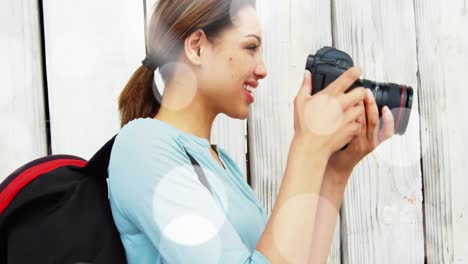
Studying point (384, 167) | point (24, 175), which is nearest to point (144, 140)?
point (24, 175)

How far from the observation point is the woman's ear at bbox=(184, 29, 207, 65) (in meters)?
1.02

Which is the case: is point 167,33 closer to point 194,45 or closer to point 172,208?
point 194,45

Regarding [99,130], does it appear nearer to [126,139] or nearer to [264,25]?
[126,139]

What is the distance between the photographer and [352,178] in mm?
1285

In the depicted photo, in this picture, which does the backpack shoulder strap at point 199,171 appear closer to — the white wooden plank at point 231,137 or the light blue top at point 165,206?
the light blue top at point 165,206

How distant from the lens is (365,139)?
1052 mm

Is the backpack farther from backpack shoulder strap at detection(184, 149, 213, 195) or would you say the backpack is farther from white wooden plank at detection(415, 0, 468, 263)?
white wooden plank at detection(415, 0, 468, 263)

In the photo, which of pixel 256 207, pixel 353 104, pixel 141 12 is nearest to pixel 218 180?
pixel 256 207

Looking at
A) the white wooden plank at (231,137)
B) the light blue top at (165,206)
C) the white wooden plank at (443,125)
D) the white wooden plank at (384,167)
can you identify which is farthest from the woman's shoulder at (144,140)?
the white wooden plank at (443,125)

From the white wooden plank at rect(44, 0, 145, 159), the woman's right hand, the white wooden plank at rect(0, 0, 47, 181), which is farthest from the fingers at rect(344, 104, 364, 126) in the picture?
the white wooden plank at rect(0, 0, 47, 181)

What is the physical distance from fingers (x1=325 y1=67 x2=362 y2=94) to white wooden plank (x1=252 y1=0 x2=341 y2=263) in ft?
0.98

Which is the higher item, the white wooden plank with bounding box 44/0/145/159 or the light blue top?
the white wooden plank with bounding box 44/0/145/159

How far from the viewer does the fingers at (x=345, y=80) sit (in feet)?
3.08

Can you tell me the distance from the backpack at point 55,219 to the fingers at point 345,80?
417mm
